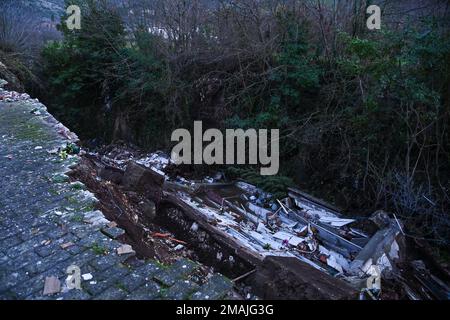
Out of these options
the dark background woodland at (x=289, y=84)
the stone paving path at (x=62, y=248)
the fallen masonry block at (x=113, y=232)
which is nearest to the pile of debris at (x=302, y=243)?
the dark background woodland at (x=289, y=84)

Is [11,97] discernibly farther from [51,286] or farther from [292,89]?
[51,286]

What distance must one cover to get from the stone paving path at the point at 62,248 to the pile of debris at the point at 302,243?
67 cm

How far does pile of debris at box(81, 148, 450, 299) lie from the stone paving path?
0.67m

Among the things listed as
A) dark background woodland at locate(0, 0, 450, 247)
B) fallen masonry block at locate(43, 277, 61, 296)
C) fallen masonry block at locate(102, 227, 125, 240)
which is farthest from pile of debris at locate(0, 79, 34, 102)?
fallen masonry block at locate(43, 277, 61, 296)

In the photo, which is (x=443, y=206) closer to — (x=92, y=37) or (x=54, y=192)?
(x=54, y=192)

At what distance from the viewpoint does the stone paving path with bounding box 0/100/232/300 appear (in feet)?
8.47

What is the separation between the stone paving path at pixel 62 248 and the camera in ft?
8.47

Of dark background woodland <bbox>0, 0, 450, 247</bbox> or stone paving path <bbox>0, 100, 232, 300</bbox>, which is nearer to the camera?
stone paving path <bbox>0, 100, 232, 300</bbox>

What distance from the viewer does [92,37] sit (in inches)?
422

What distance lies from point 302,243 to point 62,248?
11.6ft

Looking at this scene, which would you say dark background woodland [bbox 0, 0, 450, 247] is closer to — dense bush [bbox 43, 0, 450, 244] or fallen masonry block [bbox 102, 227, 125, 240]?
dense bush [bbox 43, 0, 450, 244]

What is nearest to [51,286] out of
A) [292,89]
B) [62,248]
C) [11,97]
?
[62,248]

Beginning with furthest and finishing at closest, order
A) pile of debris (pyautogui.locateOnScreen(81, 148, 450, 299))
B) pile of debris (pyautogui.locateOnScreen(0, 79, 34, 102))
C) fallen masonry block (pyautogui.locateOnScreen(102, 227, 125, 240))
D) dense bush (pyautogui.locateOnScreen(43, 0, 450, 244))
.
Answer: pile of debris (pyautogui.locateOnScreen(0, 79, 34, 102)) → dense bush (pyautogui.locateOnScreen(43, 0, 450, 244)) → fallen masonry block (pyautogui.locateOnScreen(102, 227, 125, 240)) → pile of debris (pyautogui.locateOnScreen(81, 148, 450, 299))

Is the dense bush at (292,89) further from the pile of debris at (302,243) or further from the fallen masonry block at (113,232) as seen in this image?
the fallen masonry block at (113,232)
